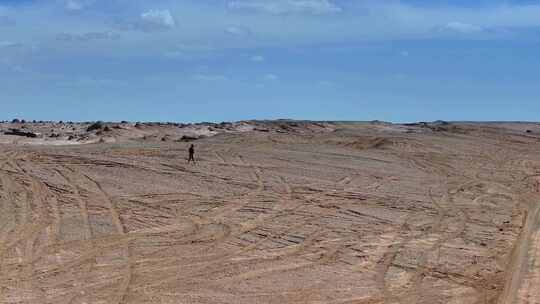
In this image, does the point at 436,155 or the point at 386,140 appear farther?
the point at 386,140

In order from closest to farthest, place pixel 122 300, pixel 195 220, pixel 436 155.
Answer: pixel 122 300
pixel 195 220
pixel 436 155

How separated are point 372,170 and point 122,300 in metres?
21.7

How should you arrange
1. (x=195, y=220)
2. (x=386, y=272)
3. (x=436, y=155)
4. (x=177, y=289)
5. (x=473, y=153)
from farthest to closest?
(x=473, y=153), (x=436, y=155), (x=195, y=220), (x=386, y=272), (x=177, y=289)

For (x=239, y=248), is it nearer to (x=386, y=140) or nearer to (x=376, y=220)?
(x=376, y=220)

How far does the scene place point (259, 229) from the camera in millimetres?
19359

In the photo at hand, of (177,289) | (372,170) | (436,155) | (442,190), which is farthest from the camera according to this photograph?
(436,155)

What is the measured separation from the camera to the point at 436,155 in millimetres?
42531

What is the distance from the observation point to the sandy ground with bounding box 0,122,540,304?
542 inches

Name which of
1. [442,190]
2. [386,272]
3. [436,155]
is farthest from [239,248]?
[436,155]

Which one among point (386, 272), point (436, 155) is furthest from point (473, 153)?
point (386, 272)

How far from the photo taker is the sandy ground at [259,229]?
45.2 feet

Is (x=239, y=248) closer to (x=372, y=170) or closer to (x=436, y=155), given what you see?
(x=372, y=170)

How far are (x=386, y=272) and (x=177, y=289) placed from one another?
13.9 feet

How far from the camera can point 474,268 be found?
635 inches
